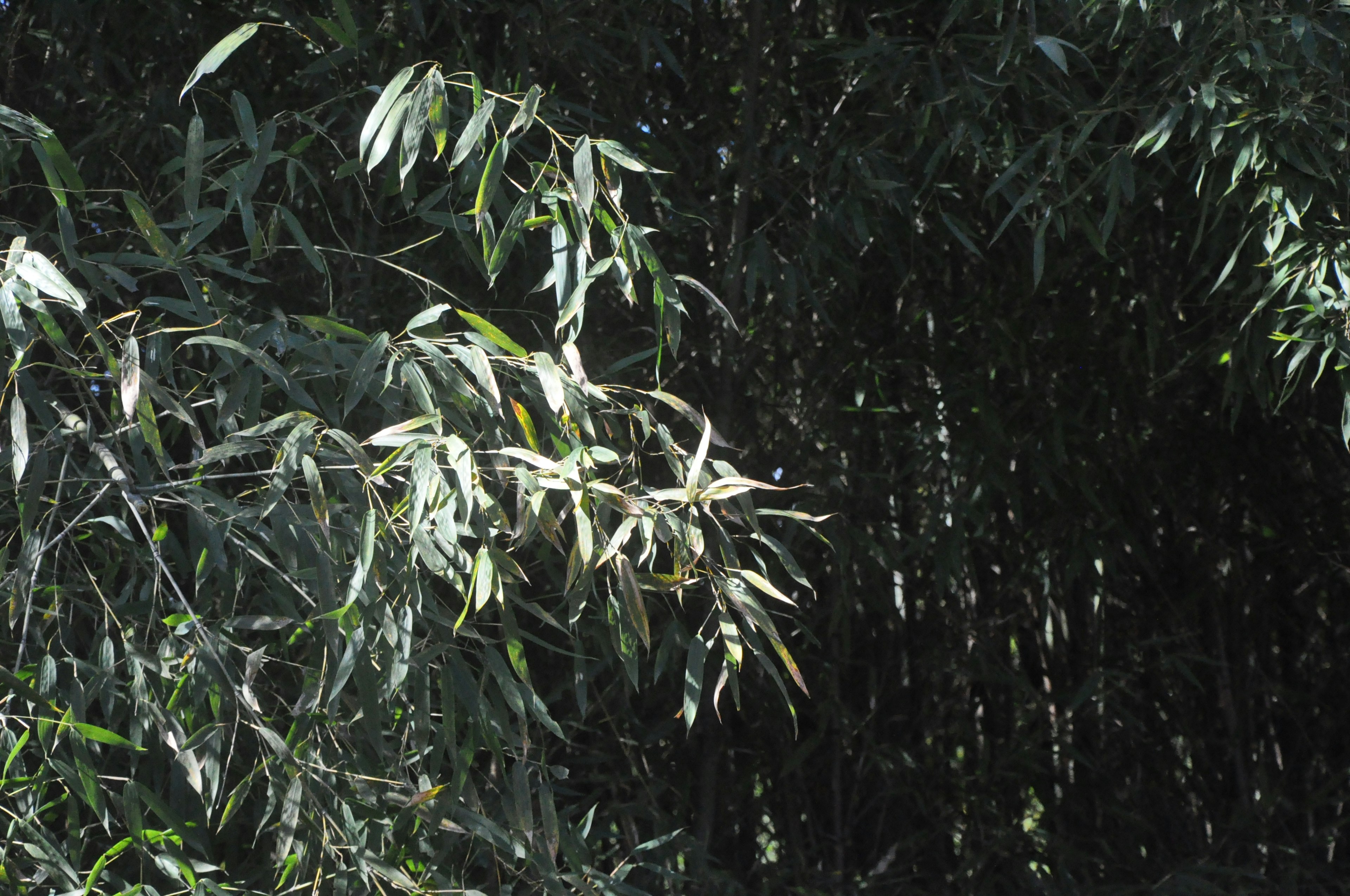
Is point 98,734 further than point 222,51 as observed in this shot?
No

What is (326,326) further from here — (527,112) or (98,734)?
(98,734)

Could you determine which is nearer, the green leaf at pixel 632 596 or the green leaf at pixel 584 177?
the green leaf at pixel 632 596

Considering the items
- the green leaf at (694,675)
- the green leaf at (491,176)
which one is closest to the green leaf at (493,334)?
the green leaf at (491,176)

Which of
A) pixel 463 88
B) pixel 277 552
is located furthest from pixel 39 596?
pixel 463 88

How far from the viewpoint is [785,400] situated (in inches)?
95.7

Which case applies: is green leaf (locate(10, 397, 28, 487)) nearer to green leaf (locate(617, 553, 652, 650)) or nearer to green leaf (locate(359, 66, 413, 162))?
green leaf (locate(359, 66, 413, 162))

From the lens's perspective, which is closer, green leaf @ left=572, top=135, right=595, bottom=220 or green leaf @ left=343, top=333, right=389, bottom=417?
green leaf @ left=343, top=333, right=389, bottom=417

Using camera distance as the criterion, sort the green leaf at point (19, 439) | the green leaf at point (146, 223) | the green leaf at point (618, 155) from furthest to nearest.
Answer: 1. the green leaf at point (618, 155)
2. the green leaf at point (146, 223)
3. the green leaf at point (19, 439)

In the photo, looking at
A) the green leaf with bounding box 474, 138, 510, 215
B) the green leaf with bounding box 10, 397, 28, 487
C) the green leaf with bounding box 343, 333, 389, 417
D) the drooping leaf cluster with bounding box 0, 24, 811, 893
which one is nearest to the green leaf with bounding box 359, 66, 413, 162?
the drooping leaf cluster with bounding box 0, 24, 811, 893

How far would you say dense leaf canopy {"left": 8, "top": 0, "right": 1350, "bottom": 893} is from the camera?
54.7 inches

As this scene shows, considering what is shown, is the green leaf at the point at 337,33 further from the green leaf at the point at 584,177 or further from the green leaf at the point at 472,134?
the green leaf at the point at 584,177

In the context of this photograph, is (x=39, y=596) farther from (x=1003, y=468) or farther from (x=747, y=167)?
(x=1003, y=468)

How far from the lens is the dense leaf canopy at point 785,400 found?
1390 millimetres

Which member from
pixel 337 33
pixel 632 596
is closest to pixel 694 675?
pixel 632 596
